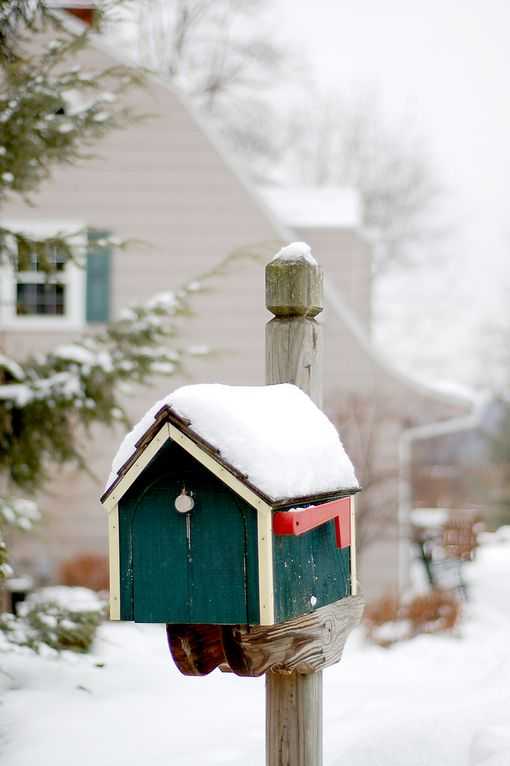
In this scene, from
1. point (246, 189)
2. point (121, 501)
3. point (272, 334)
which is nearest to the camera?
point (121, 501)

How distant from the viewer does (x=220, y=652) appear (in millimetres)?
2643

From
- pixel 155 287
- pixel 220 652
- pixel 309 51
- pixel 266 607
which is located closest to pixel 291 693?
pixel 220 652

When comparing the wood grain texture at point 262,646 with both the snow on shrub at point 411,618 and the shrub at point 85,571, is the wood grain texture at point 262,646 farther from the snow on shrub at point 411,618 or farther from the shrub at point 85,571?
the shrub at point 85,571

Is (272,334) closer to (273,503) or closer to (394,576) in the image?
(273,503)

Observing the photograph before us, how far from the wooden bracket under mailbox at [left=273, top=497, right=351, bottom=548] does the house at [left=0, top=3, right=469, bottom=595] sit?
9.21 meters

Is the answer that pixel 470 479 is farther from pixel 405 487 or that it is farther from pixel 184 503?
pixel 184 503

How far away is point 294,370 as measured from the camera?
3027mm

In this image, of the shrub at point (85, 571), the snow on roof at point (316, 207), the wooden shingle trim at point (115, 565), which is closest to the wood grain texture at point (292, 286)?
the wooden shingle trim at point (115, 565)

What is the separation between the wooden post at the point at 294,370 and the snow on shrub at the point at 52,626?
6.42 feet

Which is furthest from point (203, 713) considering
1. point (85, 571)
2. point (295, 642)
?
point (85, 571)

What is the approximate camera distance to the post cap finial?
9.87ft

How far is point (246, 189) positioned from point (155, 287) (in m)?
1.65

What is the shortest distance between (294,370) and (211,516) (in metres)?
0.73

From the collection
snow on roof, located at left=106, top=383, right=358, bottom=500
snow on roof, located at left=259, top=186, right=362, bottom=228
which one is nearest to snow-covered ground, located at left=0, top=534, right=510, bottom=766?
snow on roof, located at left=106, top=383, right=358, bottom=500
